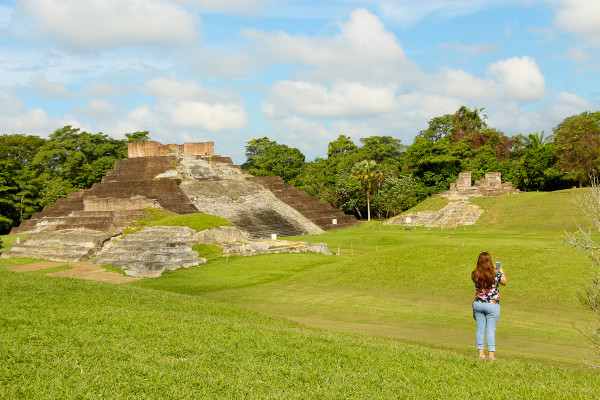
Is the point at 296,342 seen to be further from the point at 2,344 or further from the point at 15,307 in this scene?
the point at 15,307

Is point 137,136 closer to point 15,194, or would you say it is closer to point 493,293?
point 15,194

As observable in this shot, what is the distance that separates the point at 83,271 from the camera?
21.5 m

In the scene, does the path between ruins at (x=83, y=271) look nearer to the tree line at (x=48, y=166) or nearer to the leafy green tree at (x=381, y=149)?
the tree line at (x=48, y=166)

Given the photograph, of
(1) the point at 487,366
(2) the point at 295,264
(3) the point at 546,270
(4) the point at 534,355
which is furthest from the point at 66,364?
(2) the point at 295,264

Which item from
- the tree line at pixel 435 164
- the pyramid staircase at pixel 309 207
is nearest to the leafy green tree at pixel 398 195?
the tree line at pixel 435 164

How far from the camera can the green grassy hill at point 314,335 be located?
5809 millimetres

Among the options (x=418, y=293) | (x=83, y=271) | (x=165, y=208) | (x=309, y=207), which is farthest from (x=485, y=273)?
(x=309, y=207)

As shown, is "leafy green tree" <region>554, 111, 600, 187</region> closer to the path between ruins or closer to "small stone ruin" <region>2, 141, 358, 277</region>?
"small stone ruin" <region>2, 141, 358, 277</region>

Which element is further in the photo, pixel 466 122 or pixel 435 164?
pixel 466 122

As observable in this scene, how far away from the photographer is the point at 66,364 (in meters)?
6.26

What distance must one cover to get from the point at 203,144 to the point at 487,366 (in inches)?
1890

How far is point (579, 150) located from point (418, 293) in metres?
35.8

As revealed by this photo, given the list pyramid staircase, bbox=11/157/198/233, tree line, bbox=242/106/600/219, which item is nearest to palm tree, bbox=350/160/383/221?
tree line, bbox=242/106/600/219

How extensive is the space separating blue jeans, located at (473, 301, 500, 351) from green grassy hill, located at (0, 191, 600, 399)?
1.33ft
